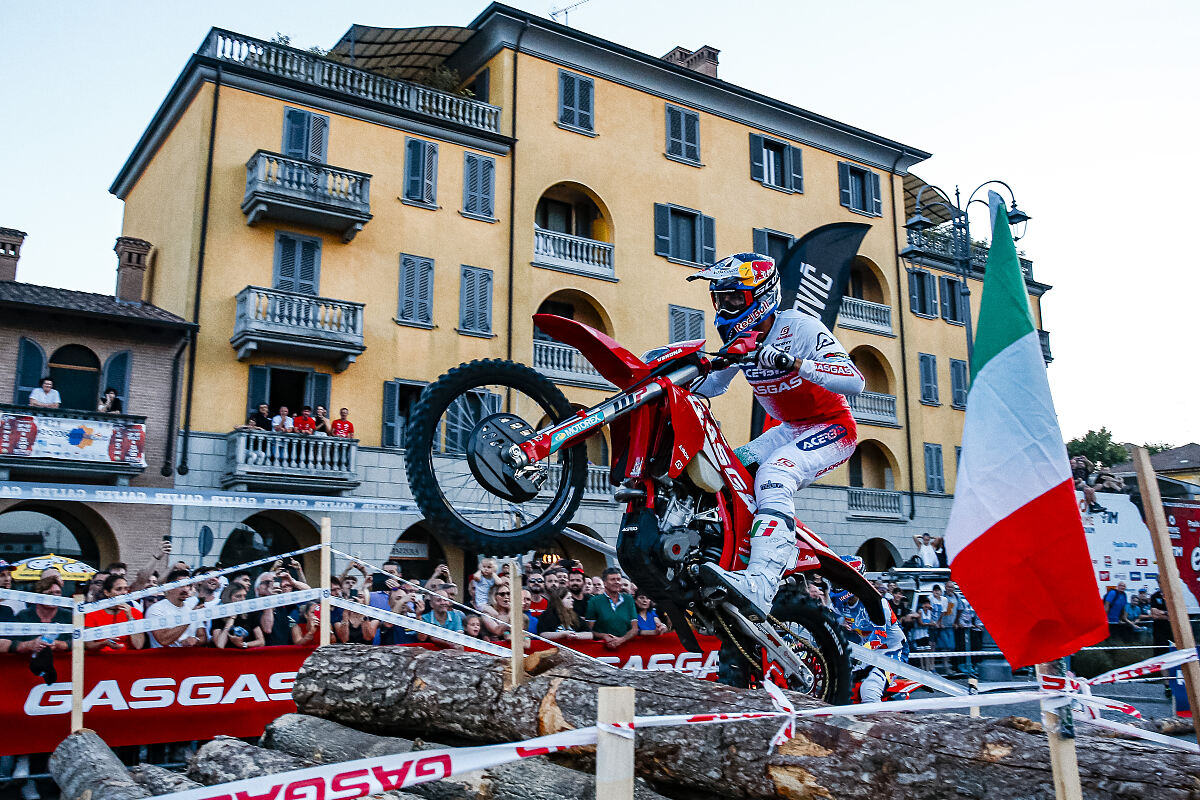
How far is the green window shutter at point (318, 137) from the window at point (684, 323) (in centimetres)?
975

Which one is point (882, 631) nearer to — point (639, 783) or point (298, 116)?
point (639, 783)

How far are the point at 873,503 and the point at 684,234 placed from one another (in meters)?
→ 10.2

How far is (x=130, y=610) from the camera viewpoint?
8.64 m

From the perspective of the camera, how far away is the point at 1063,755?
273cm

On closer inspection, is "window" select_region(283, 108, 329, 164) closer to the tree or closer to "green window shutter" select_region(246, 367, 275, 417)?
"green window shutter" select_region(246, 367, 275, 417)

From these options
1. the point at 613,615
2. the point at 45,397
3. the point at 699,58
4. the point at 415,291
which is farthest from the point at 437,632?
the point at 699,58

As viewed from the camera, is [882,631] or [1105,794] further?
[882,631]

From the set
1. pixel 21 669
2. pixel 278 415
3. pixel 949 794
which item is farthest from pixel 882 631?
pixel 278 415

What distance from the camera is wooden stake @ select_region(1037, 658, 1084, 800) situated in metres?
2.68

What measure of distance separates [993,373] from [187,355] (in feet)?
65.5

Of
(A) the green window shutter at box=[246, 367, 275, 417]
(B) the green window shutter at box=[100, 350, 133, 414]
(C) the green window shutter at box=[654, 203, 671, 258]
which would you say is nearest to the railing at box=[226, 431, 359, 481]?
(A) the green window shutter at box=[246, 367, 275, 417]

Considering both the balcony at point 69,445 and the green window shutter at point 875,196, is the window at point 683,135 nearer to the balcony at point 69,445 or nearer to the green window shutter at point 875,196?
the green window shutter at point 875,196

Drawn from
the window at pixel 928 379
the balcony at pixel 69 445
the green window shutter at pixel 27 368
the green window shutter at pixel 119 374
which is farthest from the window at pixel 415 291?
the window at pixel 928 379

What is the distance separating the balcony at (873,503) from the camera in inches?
1163
